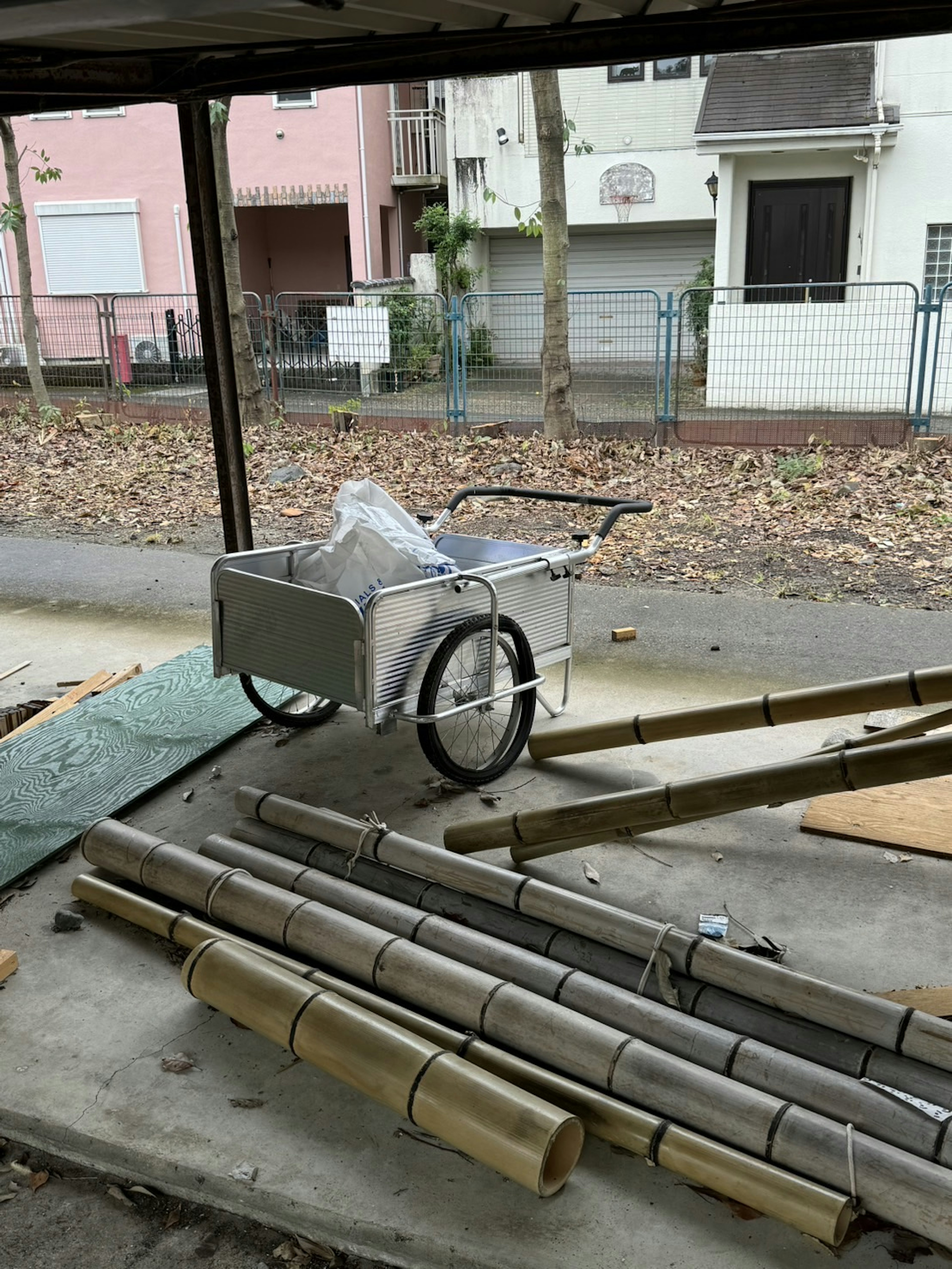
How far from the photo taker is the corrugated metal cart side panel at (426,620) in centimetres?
424

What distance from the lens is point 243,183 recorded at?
21.2 m

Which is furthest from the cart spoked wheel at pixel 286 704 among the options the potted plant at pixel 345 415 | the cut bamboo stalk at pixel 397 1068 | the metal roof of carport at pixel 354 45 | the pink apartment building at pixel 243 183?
the pink apartment building at pixel 243 183

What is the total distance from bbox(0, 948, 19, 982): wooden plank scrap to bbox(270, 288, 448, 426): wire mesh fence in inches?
407

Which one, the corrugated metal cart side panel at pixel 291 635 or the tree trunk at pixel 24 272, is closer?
the corrugated metal cart side panel at pixel 291 635

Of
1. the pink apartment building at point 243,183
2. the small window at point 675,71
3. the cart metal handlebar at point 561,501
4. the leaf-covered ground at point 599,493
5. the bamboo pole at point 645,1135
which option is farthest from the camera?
the pink apartment building at point 243,183

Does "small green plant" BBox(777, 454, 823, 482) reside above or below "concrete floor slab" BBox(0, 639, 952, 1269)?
above

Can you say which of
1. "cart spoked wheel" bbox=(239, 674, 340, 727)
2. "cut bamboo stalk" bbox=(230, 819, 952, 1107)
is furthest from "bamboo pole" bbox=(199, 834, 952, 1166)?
"cart spoked wheel" bbox=(239, 674, 340, 727)

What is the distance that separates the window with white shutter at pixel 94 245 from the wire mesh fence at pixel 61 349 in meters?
2.97

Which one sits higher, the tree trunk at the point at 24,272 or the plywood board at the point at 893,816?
the tree trunk at the point at 24,272

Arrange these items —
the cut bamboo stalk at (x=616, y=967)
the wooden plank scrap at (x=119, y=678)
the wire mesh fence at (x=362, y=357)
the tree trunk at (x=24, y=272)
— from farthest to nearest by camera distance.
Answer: the wire mesh fence at (x=362, y=357) < the tree trunk at (x=24, y=272) < the wooden plank scrap at (x=119, y=678) < the cut bamboo stalk at (x=616, y=967)

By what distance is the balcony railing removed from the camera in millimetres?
21891

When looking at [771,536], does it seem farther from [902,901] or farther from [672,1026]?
[672,1026]

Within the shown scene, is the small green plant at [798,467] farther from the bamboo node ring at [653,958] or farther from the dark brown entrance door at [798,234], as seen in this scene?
the bamboo node ring at [653,958]

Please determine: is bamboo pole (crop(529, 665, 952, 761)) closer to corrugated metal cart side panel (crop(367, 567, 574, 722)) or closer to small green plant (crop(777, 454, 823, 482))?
corrugated metal cart side panel (crop(367, 567, 574, 722))
